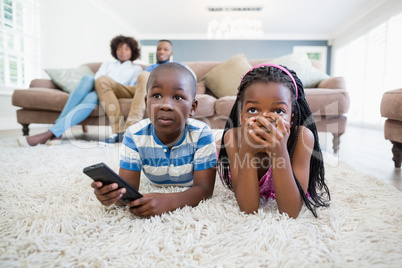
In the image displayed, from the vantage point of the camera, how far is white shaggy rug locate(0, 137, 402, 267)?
49cm

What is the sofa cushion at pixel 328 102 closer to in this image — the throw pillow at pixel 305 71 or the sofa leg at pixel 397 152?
the throw pillow at pixel 305 71

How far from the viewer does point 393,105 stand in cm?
128

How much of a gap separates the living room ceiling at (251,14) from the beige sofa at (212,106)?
357cm

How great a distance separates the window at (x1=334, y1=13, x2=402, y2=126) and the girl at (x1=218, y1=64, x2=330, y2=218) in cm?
458

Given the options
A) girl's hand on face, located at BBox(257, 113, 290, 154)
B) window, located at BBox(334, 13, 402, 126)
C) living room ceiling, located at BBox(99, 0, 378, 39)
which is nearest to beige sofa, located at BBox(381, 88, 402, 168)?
girl's hand on face, located at BBox(257, 113, 290, 154)

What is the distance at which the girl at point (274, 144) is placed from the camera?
0.64 meters

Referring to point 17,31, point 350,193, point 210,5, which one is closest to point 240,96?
point 350,193

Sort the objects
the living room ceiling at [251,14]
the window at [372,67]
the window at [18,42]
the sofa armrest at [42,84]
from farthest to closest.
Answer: the living room ceiling at [251,14]
the window at [372,67]
the window at [18,42]
the sofa armrest at [42,84]

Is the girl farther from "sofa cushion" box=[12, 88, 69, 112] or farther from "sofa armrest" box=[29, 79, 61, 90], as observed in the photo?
"sofa armrest" box=[29, 79, 61, 90]

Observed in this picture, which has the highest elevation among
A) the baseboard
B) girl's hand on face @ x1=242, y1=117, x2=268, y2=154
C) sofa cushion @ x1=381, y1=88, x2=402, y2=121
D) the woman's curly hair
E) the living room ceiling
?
the living room ceiling

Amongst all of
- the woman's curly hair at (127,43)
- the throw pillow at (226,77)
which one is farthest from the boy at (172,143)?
the woman's curly hair at (127,43)

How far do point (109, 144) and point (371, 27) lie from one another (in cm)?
585

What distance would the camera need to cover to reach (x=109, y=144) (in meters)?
2.10

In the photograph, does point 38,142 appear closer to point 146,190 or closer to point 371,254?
point 146,190
